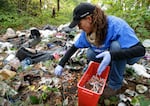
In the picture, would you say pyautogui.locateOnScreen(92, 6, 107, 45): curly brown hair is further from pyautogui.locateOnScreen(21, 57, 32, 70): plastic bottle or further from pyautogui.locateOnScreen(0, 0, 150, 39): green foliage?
pyautogui.locateOnScreen(0, 0, 150, 39): green foliage

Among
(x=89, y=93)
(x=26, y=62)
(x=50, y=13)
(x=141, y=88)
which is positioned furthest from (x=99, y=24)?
(x=50, y=13)

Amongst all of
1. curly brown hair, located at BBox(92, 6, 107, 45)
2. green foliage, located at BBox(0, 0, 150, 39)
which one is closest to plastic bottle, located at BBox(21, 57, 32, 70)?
curly brown hair, located at BBox(92, 6, 107, 45)

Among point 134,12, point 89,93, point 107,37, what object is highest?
point 107,37

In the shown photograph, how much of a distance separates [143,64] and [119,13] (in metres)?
1.53

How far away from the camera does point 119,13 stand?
4.33 metres

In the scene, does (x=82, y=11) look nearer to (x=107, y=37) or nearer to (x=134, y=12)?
(x=107, y=37)

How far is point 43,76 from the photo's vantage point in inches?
109

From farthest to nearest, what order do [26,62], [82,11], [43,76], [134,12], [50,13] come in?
[50,13] < [134,12] < [26,62] < [43,76] < [82,11]

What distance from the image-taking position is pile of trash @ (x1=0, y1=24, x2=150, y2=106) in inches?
92.3

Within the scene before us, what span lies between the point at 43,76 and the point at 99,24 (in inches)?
43.1

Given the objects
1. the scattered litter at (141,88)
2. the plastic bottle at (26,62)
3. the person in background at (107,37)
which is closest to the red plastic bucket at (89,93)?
the person in background at (107,37)

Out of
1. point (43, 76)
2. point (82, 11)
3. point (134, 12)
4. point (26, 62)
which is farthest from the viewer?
point (134, 12)

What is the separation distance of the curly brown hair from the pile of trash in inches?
27.0

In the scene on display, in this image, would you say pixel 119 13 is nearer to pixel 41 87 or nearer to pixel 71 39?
pixel 71 39
